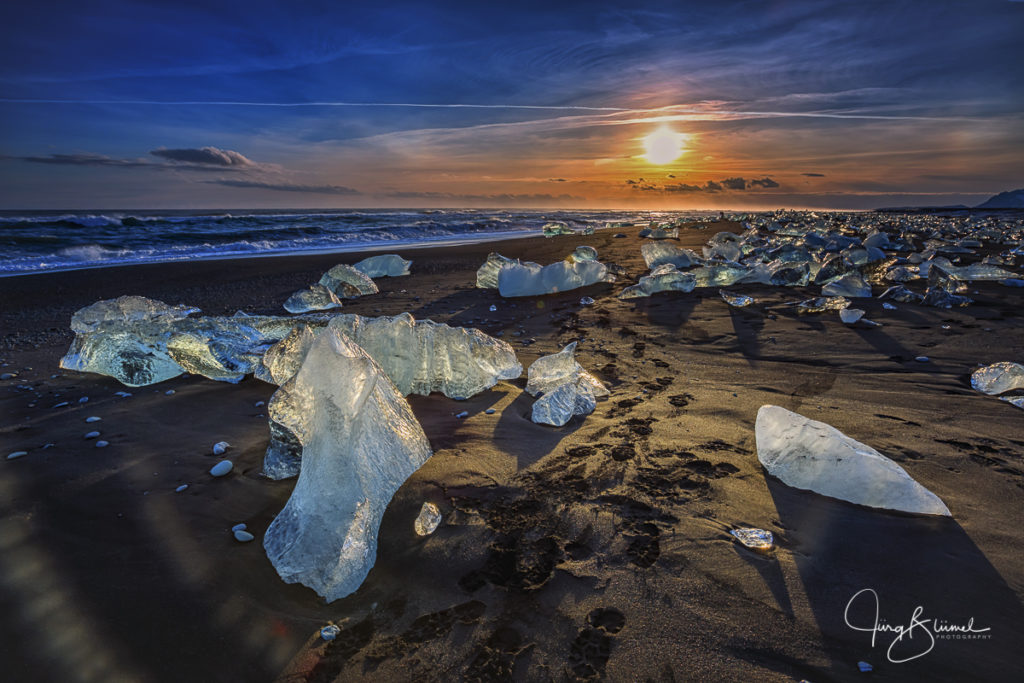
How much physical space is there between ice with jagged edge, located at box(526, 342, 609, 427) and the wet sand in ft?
0.29

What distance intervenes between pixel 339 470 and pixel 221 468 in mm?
707

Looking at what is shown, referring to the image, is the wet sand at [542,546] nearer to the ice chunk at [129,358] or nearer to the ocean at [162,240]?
the ice chunk at [129,358]

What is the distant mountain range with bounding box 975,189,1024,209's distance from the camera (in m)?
44.8

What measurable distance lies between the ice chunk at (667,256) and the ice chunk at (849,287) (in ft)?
6.54

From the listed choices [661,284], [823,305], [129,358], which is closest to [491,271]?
[661,284]

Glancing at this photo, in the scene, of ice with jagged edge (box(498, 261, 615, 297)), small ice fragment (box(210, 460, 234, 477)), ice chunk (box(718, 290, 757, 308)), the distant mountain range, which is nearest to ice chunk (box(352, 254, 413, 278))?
ice with jagged edge (box(498, 261, 615, 297))

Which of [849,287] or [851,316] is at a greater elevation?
[849,287]

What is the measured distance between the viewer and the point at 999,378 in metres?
2.42

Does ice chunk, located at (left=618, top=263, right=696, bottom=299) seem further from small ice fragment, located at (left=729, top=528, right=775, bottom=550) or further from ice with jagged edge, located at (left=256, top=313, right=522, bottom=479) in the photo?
small ice fragment, located at (left=729, top=528, right=775, bottom=550)

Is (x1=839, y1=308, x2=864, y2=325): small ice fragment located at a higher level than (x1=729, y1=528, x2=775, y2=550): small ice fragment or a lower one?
higher

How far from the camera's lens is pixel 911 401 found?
236 centimetres

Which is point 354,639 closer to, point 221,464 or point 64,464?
point 221,464

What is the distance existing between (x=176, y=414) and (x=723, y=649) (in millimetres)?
2710

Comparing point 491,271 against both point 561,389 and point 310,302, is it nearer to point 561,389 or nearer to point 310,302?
point 310,302
